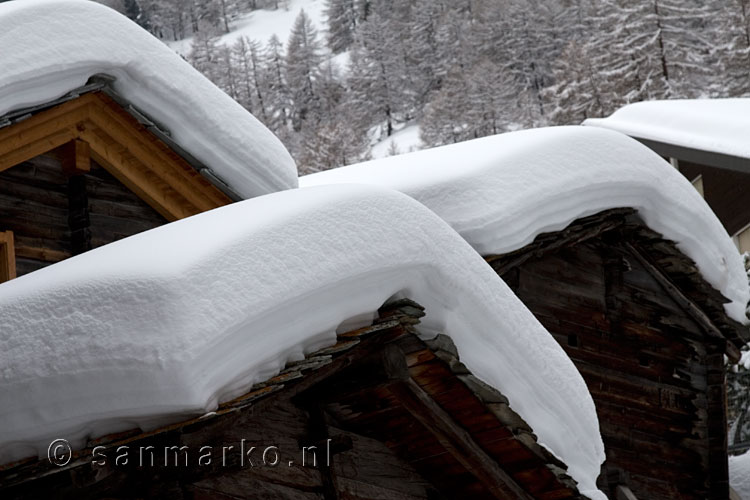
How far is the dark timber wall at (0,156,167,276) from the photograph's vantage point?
6383mm

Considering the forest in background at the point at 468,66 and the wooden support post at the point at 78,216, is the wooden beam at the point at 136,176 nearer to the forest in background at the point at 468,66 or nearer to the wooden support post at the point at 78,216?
the wooden support post at the point at 78,216

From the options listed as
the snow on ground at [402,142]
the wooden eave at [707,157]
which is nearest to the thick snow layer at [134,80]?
the wooden eave at [707,157]

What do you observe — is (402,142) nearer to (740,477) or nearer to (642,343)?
(740,477)

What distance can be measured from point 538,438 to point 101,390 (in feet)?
6.98

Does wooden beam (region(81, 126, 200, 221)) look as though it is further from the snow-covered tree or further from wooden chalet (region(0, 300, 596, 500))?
the snow-covered tree

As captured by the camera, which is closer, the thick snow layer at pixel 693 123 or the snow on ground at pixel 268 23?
the thick snow layer at pixel 693 123

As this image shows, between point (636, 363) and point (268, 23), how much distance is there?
97687 millimetres

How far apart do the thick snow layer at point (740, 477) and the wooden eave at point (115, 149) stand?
20.7ft

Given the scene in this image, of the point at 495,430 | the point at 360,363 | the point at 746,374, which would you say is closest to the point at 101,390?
the point at 360,363

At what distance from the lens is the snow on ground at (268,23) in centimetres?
9750

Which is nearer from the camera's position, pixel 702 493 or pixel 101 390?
pixel 101 390

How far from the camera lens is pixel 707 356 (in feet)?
30.0

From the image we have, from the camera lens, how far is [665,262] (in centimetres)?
870

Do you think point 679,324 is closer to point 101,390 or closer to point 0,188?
point 0,188
